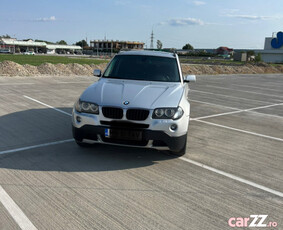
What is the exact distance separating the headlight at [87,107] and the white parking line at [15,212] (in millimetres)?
1633

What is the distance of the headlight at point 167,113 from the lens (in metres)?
4.24

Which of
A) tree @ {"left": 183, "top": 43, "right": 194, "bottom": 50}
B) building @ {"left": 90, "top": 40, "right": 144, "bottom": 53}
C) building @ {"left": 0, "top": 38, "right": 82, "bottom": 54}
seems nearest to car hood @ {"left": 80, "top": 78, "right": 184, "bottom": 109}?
building @ {"left": 0, "top": 38, "right": 82, "bottom": 54}

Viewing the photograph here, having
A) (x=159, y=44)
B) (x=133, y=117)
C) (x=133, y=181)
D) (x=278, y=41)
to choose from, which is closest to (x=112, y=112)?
(x=133, y=117)

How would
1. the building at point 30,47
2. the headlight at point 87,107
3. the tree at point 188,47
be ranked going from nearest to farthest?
the headlight at point 87,107 < the building at point 30,47 < the tree at point 188,47

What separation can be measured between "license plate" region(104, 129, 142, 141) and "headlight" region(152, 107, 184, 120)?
1.24 feet

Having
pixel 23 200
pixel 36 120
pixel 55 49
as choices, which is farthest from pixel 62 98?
pixel 55 49

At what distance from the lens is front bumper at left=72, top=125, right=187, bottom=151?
4152 mm

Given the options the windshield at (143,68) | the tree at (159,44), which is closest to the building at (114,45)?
the tree at (159,44)

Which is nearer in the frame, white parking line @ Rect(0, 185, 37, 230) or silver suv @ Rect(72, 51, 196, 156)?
white parking line @ Rect(0, 185, 37, 230)

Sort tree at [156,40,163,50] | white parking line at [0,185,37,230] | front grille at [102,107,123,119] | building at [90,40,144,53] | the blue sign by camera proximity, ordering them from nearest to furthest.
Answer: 1. white parking line at [0,185,37,230]
2. front grille at [102,107,123,119]
3. the blue sign
4. tree at [156,40,163,50]
5. building at [90,40,144,53]

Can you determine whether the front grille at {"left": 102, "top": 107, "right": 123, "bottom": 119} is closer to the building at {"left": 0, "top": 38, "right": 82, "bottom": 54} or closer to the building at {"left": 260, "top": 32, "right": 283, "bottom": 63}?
the building at {"left": 260, "top": 32, "right": 283, "bottom": 63}

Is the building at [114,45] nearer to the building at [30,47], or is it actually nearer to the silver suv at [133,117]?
the building at [30,47]

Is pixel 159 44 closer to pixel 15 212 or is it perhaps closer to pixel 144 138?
A: pixel 144 138

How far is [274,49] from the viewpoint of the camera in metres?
78.6
